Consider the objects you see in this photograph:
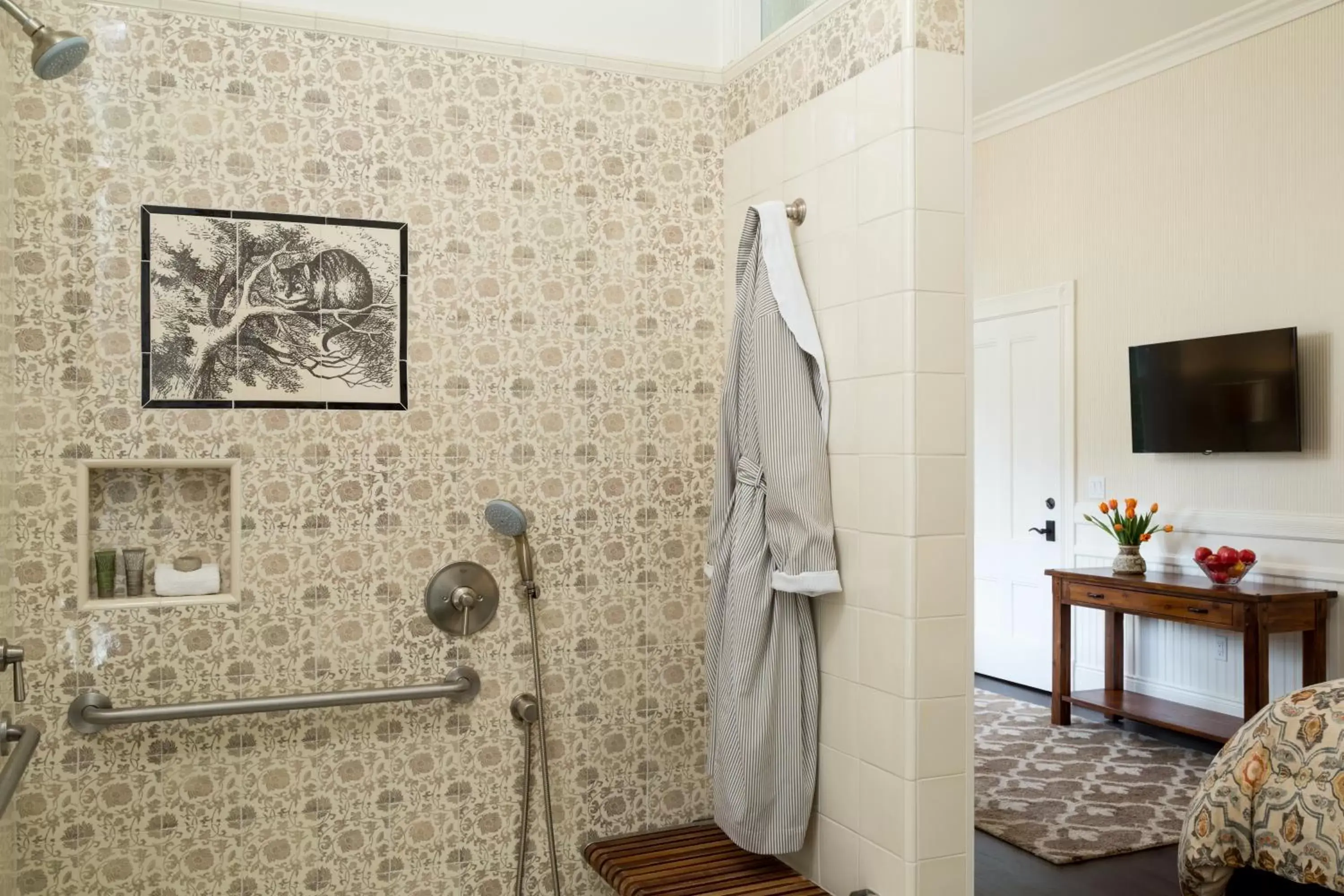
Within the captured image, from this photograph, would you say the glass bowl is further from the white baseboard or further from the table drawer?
the white baseboard

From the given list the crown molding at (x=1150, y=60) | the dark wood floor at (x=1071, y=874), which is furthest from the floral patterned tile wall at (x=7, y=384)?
the crown molding at (x=1150, y=60)

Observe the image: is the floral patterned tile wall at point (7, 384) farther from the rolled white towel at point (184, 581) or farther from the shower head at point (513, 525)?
the shower head at point (513, 525)

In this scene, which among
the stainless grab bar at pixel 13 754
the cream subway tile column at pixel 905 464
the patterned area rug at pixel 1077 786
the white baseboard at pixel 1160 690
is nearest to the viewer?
the stainless grab bar at pixel 13 754

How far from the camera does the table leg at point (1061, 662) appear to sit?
4.77 meters

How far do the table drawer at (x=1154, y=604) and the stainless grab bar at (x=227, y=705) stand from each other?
3203 mm

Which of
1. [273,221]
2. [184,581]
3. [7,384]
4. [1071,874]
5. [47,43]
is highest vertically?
[47,43]

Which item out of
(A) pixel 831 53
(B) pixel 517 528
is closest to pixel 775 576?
(B) pixel 517 528

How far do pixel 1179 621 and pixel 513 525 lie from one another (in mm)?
3177

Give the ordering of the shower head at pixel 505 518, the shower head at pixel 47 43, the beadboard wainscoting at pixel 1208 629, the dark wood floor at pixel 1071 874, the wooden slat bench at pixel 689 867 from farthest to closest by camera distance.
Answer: the beadboard wainscoting at pixel 1208 629 → the dark wood floor at pixel 1071 874 → the shower head at pixel 505 518 → the wooden slat bench at pixel 689 867 → the shower head at pixel 47 43

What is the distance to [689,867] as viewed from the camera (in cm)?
230

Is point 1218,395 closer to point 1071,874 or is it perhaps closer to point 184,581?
point 1071,874

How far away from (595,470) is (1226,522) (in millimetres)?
3262

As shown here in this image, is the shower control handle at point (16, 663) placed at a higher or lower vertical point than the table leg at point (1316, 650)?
higher

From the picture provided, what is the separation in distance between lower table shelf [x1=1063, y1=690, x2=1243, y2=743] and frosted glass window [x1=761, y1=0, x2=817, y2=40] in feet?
10.8
